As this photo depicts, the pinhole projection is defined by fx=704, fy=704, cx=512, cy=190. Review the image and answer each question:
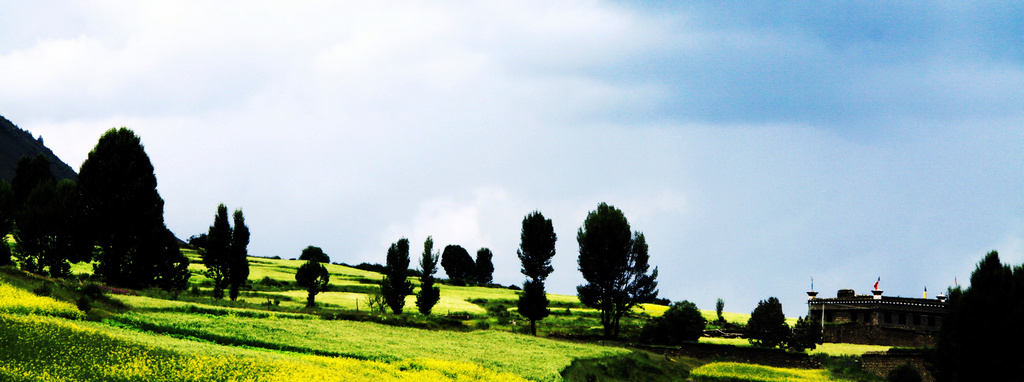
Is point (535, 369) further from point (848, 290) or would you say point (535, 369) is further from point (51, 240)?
point (848, 290)

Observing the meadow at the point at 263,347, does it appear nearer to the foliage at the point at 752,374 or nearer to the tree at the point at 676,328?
the foliage at the point at 752,374

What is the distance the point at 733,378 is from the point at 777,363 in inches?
519

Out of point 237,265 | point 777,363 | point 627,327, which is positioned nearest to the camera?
point 777,363

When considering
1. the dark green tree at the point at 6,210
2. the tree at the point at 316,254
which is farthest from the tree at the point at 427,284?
the tree at the point at 316,254

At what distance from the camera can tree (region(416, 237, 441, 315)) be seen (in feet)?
265

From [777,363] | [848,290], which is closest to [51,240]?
[777,363]

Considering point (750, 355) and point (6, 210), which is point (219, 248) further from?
point (750, 355)

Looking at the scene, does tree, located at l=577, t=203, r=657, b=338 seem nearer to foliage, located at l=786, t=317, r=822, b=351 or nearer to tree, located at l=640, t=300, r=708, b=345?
tree, located at l=640, t=300, r=708, b=345

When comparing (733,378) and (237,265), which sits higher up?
(237,265)

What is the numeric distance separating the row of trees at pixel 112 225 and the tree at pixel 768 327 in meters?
62.5

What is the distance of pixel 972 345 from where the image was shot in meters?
45.5

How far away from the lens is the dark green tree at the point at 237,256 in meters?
81.8

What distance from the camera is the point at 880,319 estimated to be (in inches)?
3642

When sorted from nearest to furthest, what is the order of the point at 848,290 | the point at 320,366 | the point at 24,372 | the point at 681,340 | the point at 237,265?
the point at 24,372, the point at 320,366, the point at 681,340, the point at 237,265, the point at 848,290
